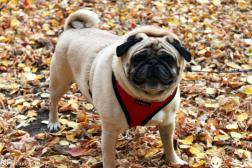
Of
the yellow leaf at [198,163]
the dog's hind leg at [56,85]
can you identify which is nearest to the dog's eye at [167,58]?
the yellow leaf at [198,163]

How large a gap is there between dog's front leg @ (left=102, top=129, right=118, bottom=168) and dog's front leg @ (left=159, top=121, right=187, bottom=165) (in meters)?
0.45

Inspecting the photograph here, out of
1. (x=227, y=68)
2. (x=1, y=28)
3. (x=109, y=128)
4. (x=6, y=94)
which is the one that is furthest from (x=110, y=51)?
(x=1, y=28)

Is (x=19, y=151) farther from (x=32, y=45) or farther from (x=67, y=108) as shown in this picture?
(x=32, y=45)

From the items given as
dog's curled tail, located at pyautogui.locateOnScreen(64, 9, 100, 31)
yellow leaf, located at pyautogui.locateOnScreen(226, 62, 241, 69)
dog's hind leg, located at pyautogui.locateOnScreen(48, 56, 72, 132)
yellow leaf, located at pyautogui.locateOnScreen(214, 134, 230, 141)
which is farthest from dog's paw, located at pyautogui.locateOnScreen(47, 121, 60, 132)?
yellow leaf, located at pyautogui.locateOnScreen(226, 62, 241, 69)

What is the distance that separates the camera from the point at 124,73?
312cm

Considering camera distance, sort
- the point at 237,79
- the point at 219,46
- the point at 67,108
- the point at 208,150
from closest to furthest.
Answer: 1. the point at 208,150
2. the point at 67,108
3. the point at 237,79
4. the point at 219,46

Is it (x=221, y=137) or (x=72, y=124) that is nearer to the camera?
(x=221, y=137)

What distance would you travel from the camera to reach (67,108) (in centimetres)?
485

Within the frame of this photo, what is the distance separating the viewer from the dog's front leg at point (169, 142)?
3.71m

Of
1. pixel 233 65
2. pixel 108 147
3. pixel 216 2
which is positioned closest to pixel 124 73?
pixel 108 147

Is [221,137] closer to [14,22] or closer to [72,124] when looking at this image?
[72,124]

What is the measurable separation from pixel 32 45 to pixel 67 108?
1864 millimetres

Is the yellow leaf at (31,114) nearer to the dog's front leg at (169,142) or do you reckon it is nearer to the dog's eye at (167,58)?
the dog's front leg at (169,142)

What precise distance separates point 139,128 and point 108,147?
0.86 m
